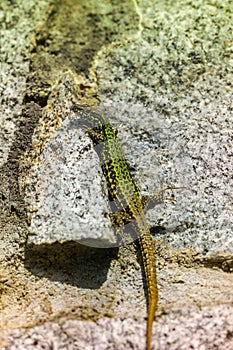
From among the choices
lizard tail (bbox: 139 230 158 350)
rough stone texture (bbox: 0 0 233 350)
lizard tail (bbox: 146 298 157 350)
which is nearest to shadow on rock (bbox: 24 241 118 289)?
rough stone texture (bbox: 0 0 233 350)

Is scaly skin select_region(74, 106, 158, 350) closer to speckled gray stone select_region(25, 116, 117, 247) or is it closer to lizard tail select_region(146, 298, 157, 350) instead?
speckled gray stone select_region(25, 116, 117, 247)

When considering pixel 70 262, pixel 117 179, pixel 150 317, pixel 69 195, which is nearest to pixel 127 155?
pixel 117 179

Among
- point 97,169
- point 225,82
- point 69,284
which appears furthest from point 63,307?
point 225,82

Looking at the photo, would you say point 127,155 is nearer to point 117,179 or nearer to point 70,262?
point 117,179

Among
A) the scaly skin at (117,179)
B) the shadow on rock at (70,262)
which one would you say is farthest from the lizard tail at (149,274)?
the shadow on rock at (70,262)

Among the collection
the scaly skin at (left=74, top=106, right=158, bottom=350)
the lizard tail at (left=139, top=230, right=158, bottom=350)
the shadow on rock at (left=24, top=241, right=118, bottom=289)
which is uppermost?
the scaly skin at (left=74, top=106, right=158, bottom=350)
